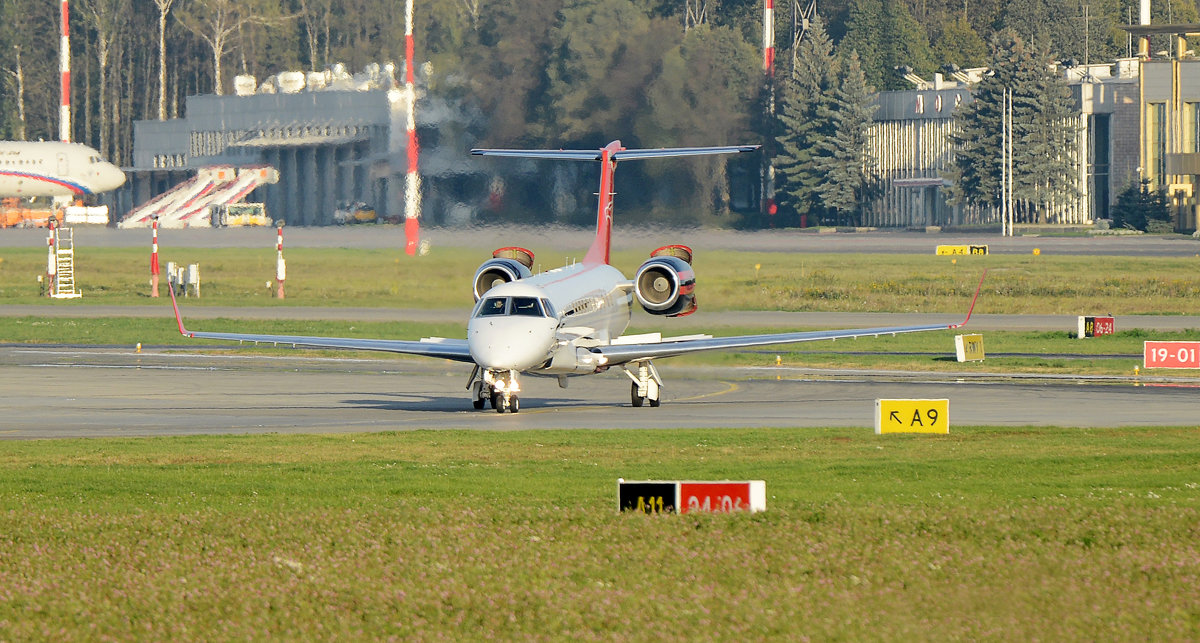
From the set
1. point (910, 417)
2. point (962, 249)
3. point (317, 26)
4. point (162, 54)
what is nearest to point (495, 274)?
point (910, 417)

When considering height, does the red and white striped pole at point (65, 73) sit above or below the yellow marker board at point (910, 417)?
above

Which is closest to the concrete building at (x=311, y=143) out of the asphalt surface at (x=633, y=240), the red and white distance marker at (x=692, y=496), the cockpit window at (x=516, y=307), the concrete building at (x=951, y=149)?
the asphalt surface at (x=633, y=240)

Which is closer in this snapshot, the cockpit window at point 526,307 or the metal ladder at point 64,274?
the cockpit window at point 526,307

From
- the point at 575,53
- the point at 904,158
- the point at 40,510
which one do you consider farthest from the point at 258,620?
the point at 904,158

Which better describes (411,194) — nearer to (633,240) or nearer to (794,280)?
(633,240)

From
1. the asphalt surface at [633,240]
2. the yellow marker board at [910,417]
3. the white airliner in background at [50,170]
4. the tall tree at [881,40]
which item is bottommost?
the yellow marker board at [910,417]

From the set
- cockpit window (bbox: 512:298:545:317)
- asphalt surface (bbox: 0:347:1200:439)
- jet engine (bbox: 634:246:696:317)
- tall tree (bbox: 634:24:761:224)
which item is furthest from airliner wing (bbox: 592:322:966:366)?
tall tree (bbox: 634:24:761:224)

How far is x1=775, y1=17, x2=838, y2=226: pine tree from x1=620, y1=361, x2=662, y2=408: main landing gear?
75186mm

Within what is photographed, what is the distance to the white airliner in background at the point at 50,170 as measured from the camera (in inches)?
4587

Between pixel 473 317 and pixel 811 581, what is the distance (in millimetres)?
20642

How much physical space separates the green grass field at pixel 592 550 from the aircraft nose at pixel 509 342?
788 cm

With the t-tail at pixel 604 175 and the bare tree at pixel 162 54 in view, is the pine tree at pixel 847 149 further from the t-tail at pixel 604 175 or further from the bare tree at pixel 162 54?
the t-tail at pixel 604 175

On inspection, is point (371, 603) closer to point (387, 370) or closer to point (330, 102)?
point (387, 370)

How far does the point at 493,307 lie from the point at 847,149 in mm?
94459
